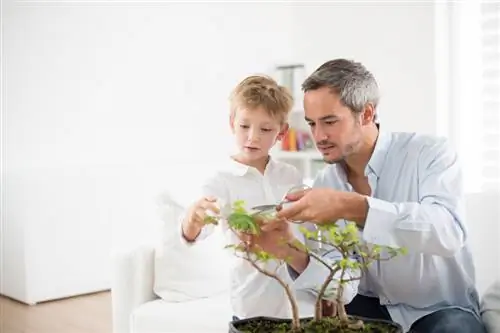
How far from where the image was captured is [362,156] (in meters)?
2.03

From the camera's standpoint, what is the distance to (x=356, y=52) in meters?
5.00

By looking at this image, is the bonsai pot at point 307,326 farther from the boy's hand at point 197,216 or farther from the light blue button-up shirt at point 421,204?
the light blue button-up shirt at point 421,204

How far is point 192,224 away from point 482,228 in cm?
101

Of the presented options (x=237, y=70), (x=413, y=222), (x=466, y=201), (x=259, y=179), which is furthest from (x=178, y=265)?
(x=237, y=70)

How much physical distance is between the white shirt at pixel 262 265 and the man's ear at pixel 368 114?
0.27m

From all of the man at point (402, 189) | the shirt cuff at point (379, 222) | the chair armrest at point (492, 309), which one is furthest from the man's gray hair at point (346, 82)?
the chair armrest at point (492, 309)

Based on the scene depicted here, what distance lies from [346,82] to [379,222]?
16.3 inches

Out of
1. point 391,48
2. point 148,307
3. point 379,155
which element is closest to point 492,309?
point 379,155

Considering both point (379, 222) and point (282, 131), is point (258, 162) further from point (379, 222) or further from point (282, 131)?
point (379, 222)

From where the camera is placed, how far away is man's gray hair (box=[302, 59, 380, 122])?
73.7 inches

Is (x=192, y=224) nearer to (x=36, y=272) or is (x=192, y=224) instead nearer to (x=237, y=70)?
(x=36, y=272)

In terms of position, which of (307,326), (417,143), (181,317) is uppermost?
(417,143)

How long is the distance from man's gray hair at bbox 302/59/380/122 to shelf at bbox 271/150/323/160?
11.1 feet

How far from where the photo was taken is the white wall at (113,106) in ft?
14.8
